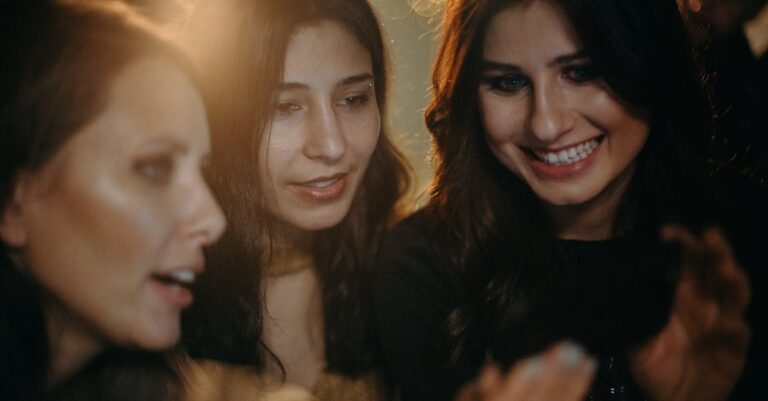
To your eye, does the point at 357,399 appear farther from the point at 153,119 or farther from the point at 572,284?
the point at 153,119

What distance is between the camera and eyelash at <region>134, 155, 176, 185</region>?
1.64ft

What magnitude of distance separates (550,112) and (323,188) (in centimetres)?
26

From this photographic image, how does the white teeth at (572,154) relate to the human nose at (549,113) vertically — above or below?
below

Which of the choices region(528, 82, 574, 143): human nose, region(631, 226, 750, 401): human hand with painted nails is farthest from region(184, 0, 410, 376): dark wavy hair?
region(631, 226, 750, 401): human hand with painted nails

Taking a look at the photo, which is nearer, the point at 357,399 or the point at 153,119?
the point at 153,119

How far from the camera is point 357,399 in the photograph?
2.67ft

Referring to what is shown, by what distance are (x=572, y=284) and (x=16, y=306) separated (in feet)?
1.90

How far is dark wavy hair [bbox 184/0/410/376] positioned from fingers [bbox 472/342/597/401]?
161 mm

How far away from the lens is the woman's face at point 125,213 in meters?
0.48

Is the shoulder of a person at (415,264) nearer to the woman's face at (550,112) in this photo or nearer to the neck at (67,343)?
the woman's face at (550,112)

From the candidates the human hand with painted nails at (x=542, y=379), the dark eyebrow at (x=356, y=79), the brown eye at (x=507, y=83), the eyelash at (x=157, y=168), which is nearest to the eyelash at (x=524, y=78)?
the brown eye at (x=507, y=83)

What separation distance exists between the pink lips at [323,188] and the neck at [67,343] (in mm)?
292

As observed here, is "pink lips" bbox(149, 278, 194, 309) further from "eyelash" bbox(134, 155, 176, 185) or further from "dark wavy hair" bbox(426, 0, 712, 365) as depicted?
"dark wavy hair" bbox(426, 0, 712, 365)

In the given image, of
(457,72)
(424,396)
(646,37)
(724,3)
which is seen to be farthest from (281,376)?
(724,3)
